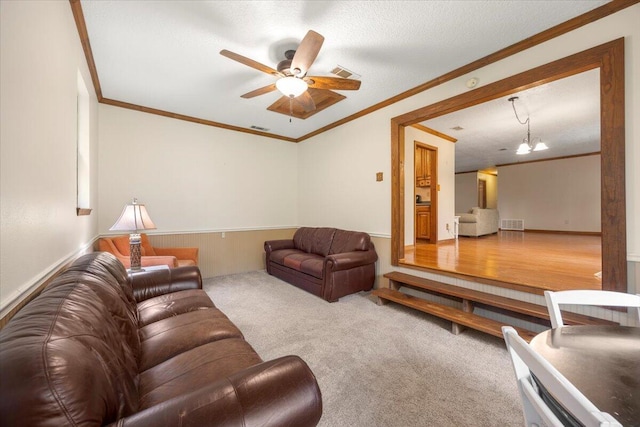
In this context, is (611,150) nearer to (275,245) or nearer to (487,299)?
(487,299)

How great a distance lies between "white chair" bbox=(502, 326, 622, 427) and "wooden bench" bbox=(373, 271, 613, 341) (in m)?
1.70

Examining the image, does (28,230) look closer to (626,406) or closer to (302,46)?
(302,46)

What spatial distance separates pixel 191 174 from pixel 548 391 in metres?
4.74

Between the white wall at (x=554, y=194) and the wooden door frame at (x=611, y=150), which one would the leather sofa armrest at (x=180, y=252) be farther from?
the white wall at (x=554, y=194)

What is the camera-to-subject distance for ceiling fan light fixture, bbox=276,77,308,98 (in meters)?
2.28

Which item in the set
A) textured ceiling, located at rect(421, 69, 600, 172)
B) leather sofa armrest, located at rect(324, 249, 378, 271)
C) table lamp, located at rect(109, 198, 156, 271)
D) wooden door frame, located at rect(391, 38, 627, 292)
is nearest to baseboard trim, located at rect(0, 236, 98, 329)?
table lamp, located at rect(109, 198, 156, 271)

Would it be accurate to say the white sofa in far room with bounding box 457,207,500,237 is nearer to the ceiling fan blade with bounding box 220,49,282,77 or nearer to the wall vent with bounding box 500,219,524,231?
the wall vent with bounding box 500,219,524,231

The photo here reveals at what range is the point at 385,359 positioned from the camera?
2.05 metres

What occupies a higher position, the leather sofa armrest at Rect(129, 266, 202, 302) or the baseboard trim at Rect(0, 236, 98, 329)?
the baseboard trim at Rect(0, 236, 98, 329)

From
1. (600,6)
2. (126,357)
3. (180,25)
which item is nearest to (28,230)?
(126,357)

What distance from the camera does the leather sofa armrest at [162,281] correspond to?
2.11 m

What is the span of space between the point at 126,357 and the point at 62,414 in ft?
1.85

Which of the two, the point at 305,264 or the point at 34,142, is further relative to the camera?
the point at 305,264

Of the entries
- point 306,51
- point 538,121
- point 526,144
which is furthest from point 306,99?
point 526,144
